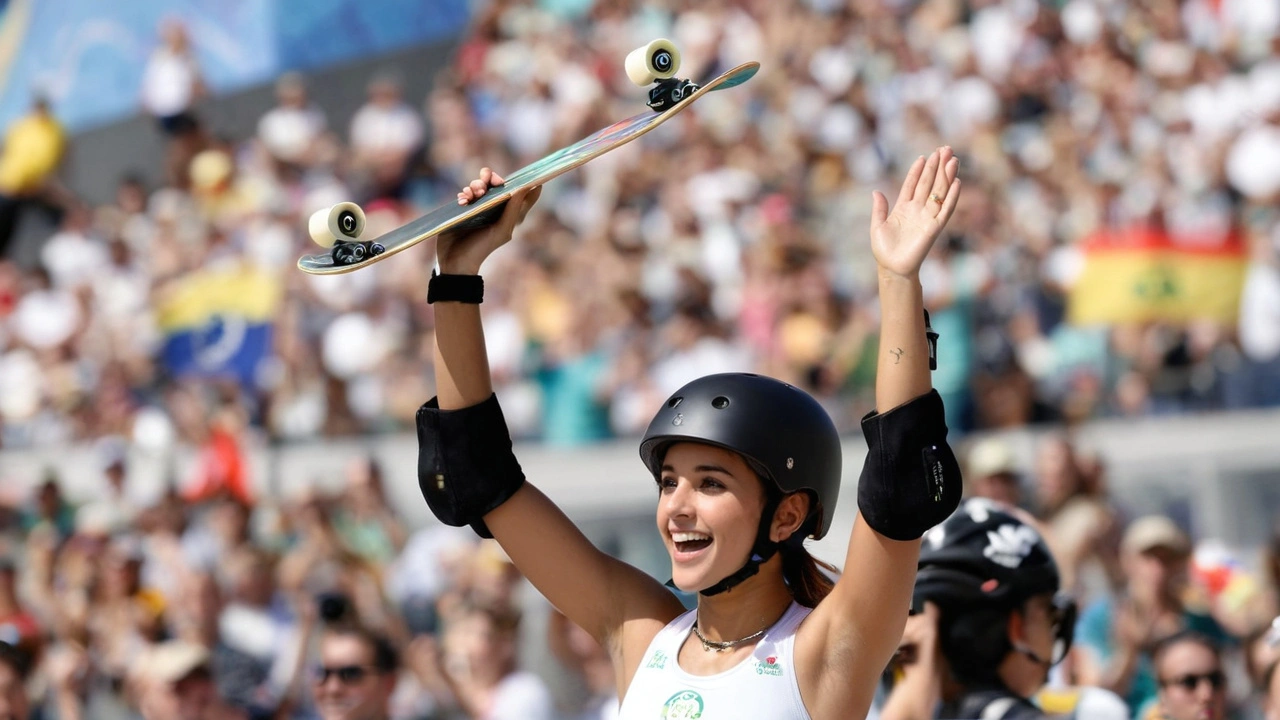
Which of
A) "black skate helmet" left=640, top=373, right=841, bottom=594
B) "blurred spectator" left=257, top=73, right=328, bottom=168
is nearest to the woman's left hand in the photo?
"black skate helmet" left=640, top=373, right=841, bottom=594

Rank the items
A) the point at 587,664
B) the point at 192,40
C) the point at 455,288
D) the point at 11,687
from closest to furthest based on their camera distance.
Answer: the point at 455,288 → the point at 11,687 → the point at 587,664 → the point at 192,40

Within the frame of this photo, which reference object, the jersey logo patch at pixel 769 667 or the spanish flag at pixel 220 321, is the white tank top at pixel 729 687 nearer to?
the jersey logo patch at pixel 769 667

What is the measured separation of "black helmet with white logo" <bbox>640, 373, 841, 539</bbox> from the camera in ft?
10.8

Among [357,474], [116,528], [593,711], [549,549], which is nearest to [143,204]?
[116,528]

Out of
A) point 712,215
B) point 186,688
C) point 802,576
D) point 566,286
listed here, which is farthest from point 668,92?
point 712,215

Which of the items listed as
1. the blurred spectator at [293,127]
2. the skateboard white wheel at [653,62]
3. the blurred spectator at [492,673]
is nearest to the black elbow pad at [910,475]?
the skateboard white wheel at [653,62]

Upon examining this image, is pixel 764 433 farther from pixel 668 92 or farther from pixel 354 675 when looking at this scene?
pixel 354 675

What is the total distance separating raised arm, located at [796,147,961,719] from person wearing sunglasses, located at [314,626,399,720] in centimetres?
257

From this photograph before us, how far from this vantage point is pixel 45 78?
17047 millimetres

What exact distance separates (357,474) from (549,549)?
5.83m

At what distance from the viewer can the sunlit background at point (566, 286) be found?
8.22 metres

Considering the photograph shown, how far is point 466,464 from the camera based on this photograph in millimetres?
3500

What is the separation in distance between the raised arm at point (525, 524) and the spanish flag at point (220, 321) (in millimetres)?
9037

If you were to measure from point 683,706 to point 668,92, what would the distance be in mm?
1186
